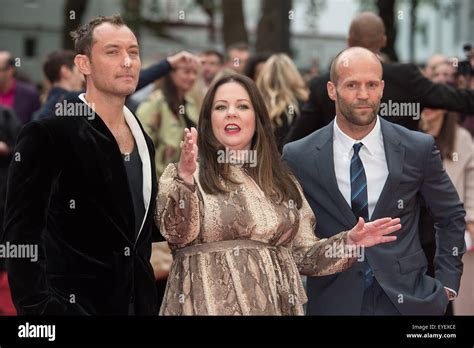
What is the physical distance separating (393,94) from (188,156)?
2256 millimetres

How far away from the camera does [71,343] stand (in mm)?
4367

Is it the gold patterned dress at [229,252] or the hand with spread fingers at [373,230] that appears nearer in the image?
the gold patterned dress at [229,252]

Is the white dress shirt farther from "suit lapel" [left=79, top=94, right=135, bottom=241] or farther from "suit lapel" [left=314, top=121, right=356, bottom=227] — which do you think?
"suit lapel" [left=79, top=94, right=135, bottom=241]

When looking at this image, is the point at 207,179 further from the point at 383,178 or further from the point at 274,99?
the point at 274,99

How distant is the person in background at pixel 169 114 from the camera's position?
26.2ft

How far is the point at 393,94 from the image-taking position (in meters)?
6.09

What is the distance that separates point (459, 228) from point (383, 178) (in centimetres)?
49

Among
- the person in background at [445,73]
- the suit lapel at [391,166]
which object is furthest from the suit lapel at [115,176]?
the person in background at [445,73]

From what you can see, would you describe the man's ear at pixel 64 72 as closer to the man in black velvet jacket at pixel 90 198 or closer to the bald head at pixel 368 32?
the bald head at pixel 368 32

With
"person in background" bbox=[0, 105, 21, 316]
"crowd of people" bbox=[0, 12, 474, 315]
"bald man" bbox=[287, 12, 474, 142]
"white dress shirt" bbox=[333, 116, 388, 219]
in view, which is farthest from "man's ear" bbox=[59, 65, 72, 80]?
"white dress shirt" bbox=[333, 116, 388, 219]

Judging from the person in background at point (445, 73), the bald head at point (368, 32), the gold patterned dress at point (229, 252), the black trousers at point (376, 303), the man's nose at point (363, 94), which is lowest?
the black trousers at point (376, 303)

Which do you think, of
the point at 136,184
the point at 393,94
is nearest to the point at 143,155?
the point at 136,184

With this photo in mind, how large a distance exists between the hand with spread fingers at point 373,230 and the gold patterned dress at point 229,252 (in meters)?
0.25

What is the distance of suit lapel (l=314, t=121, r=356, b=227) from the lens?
4828 millimetres
